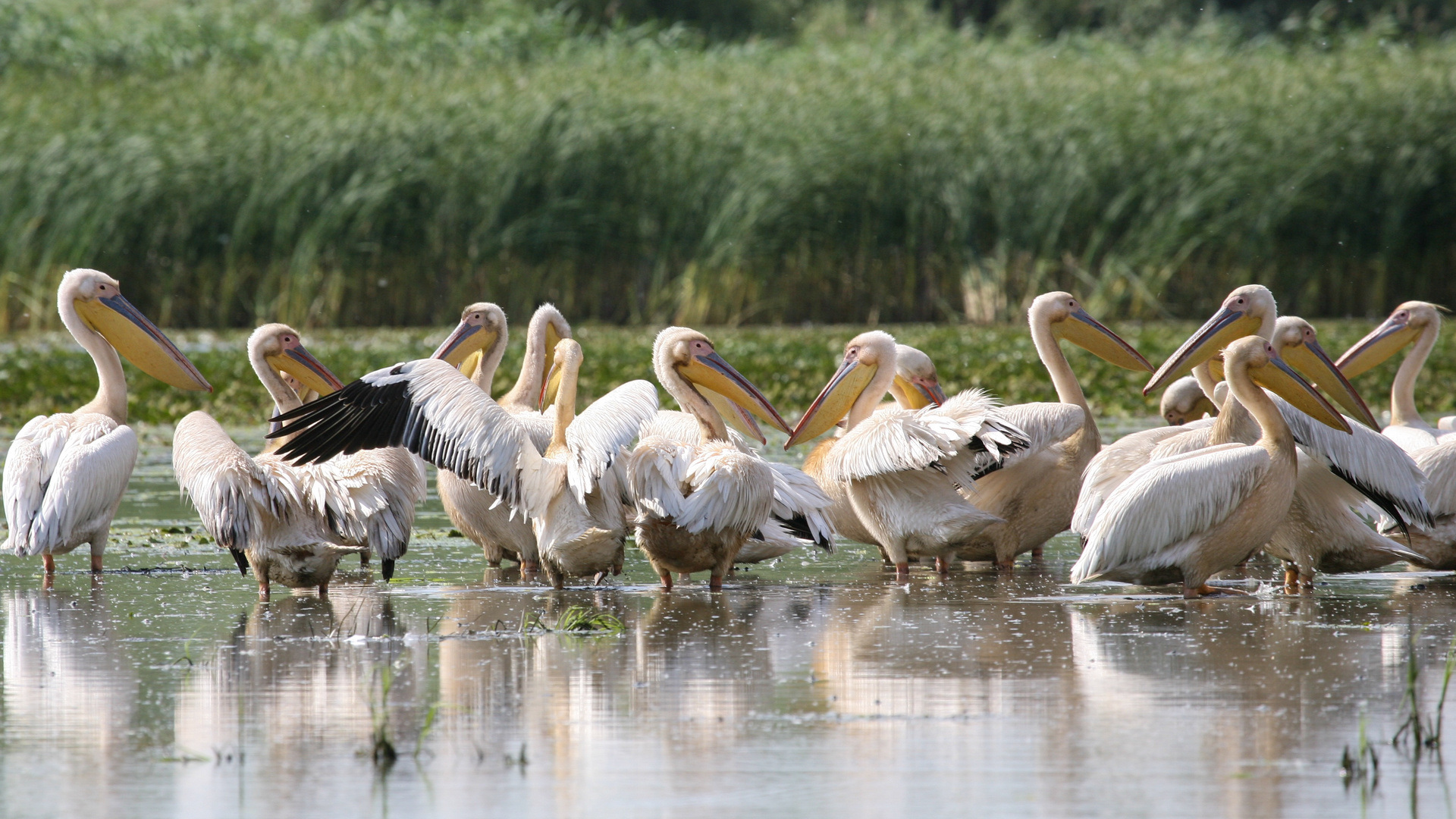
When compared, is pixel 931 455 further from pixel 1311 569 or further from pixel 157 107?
pixel 157 107

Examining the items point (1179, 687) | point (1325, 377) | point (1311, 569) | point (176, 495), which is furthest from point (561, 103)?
point (1179, 687)

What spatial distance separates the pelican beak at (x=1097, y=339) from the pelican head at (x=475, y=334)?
2.11 meters

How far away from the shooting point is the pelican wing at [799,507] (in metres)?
5.51

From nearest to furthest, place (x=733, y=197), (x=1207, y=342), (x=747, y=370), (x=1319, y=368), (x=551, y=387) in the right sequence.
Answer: (x=1207, y=342) < (x=1319, y=368) < (x=551, y=387) < (x=747, y=370) < (x=733, y=197)

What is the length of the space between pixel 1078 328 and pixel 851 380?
3.12 ft

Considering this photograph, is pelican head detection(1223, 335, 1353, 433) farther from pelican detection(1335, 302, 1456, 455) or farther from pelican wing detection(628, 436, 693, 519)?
pelican wing detection(628, 436, 693, 519)

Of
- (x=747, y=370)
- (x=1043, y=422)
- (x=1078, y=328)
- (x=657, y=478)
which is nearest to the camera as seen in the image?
(x=657, y=478)

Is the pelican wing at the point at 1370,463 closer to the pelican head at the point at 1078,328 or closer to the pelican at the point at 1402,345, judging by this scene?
the pelican at the point at 1402,345

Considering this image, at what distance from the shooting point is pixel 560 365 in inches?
280

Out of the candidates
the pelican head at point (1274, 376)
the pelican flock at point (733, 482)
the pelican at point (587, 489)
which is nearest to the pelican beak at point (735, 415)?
the pelican flock at point (733, 482)

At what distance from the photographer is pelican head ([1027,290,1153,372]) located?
6707 millimetres

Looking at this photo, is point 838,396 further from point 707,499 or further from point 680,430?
point 707,499

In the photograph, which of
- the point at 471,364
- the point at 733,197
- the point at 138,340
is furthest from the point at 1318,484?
the point at 733,197

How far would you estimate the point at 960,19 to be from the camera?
32188mm
